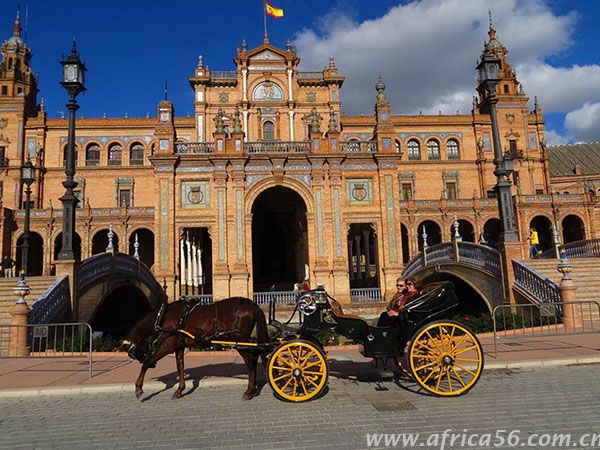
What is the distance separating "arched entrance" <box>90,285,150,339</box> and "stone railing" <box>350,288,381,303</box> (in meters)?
11.3

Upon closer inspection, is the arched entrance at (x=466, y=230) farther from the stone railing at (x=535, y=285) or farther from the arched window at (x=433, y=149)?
the stone railing at (x=535, y=285)

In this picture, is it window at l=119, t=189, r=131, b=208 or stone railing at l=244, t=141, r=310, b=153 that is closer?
stone railing at l=244, t=141, r=310, b=153

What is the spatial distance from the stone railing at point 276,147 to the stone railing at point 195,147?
1959 mm

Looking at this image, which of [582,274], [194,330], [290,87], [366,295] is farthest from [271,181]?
[290,87]

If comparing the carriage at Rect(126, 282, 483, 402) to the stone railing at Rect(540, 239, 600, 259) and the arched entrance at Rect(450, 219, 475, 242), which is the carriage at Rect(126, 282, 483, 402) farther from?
the arched entrance at Rect(450, 219, 475, 242)

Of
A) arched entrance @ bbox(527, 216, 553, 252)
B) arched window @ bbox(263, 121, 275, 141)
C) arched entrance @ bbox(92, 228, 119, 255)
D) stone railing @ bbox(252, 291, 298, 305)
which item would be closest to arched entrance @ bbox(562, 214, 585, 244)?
arched entrance @ bbox(527, 216, 553, 252)

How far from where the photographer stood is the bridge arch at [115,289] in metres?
16.6

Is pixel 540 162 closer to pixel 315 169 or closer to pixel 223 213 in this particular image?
pixel 315 169

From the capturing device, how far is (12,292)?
14969 mm

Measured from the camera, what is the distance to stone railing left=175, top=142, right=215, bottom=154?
23.5 meters

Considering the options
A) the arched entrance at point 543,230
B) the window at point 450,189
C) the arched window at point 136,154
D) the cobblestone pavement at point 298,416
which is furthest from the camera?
the window at point 450,189

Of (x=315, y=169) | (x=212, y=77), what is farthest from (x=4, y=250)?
(x=315, y=169)

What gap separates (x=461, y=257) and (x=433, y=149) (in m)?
28.9

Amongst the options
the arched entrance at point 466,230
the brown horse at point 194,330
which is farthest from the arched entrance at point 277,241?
the brown horse at point 194,330
